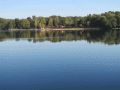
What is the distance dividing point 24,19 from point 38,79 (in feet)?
376

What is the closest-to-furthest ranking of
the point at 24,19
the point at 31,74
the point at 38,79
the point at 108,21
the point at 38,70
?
the point at 38,79 < the point at 31,74 < the point at 38,70 < the point at 108,21 < the point at 24,19

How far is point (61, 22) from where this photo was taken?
126312mm

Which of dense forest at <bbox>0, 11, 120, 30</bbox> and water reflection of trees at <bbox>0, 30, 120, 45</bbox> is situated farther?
dense forest at <bbox>0, 11, 120, 30</bbox>

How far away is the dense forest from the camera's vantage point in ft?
354

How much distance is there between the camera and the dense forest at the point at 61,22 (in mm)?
107875

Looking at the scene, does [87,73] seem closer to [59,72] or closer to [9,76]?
[59,72]

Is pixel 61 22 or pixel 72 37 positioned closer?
pixel 72 37

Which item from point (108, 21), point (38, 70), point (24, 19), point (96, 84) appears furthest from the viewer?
point (24, 19)

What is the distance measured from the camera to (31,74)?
16922 mm

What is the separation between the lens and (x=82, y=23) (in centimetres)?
11712

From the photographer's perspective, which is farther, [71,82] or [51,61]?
[51,61]

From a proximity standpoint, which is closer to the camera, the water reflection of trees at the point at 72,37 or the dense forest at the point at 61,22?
the water reflection of trees at the point at 72,37

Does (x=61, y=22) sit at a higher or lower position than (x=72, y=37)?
higher

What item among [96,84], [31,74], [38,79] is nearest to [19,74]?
[31,74]
